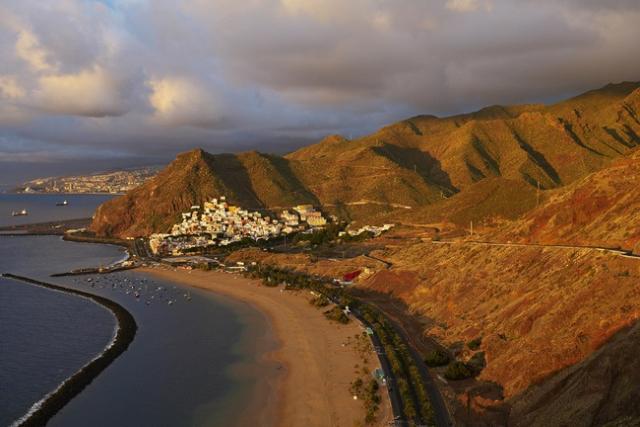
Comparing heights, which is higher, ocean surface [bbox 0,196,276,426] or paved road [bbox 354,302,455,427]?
paved road [bbox 354,302,455,427]

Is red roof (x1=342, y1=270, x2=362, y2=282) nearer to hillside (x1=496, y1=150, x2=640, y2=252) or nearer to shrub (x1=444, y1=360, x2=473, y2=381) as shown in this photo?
hillside (x1=496, y1=150, x2=640, y2=252)

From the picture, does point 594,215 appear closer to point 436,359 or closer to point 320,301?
point 436,359

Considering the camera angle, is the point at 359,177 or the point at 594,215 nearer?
the point at 594,215

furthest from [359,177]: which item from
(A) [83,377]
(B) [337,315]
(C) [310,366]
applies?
(A) [83,377]

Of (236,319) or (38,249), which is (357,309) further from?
(38,249)

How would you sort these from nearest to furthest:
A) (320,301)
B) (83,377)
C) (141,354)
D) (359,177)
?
(83,377), (141,354), (320,301), (359,177)

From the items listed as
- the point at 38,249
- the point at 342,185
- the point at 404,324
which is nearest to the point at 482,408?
the point at 404,324

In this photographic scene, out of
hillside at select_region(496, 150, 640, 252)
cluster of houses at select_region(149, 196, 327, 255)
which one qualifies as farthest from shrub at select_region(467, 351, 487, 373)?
cluster of houses at select_region(149, 196, 327, 255)
